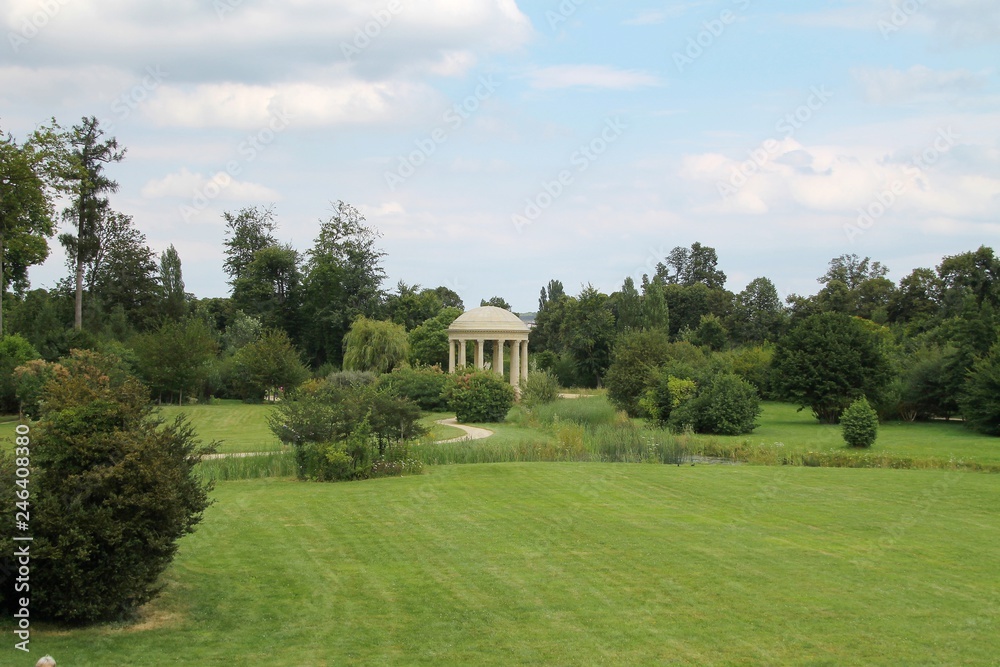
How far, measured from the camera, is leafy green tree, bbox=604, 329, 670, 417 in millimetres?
34500

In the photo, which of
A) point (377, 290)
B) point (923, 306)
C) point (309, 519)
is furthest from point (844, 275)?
point (309, 519)

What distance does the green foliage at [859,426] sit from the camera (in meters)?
24.0

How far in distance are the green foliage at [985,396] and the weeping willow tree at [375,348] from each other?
84.6 ft

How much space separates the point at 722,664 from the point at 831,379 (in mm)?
25439

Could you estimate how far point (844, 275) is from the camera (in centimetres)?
7919

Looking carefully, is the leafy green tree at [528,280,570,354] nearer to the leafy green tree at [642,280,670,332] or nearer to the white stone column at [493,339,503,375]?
the leafy green tree at [642,280,670,332]

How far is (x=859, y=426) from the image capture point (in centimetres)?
2397

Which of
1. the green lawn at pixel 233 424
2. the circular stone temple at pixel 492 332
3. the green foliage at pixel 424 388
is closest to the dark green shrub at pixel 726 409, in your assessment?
the green foliage at pixel 424 388

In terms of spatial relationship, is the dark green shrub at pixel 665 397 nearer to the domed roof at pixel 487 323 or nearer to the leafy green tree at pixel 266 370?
the domed roof at pixel 487 323

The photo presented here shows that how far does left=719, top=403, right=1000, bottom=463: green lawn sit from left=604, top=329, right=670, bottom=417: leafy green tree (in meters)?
4.67

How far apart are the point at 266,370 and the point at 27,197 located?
40.2ft

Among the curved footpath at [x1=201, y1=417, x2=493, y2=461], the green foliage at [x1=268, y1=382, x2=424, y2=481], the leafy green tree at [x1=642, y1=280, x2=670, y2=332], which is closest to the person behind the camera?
the green foliage at [x1=268, y1=382, x2=424, y2=481]

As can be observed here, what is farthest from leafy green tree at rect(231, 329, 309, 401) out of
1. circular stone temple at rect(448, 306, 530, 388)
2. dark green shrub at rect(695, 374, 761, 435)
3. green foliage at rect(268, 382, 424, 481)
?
green foliage at rect(268, 382, 424, 481)

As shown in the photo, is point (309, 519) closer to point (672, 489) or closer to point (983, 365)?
point (672, 489)
